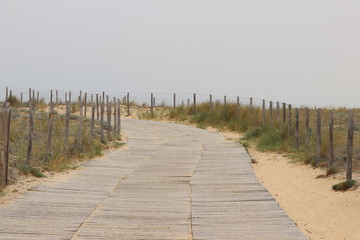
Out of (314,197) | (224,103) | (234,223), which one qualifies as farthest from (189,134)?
(234,223)

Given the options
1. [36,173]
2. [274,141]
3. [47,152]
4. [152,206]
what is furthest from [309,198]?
[274,141]

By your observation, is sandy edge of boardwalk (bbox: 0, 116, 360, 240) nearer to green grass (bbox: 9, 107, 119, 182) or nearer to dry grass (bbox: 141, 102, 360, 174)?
green grass (bbox: 9, 107, 119, 182)

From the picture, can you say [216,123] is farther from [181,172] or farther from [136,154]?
[181,172]

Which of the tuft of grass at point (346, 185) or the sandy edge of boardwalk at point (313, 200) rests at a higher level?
the tuft of grass at point (346, 185)

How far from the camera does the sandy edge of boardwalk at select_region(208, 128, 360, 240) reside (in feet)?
21.6

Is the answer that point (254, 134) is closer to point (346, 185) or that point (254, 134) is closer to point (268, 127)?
point (268, 127)

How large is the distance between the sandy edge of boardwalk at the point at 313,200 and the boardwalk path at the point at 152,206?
34 centimetres

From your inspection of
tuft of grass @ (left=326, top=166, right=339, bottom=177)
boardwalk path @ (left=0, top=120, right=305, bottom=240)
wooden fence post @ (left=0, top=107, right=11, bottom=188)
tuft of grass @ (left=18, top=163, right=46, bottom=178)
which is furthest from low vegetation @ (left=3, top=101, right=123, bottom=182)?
tuft of grass @ (left=326, top=166, right=339, bottom=177)

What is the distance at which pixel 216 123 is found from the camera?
80.5 feet

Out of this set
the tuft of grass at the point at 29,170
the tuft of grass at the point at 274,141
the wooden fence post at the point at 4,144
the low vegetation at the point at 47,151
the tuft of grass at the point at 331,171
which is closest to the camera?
the wooden fence post at the point at 4,144

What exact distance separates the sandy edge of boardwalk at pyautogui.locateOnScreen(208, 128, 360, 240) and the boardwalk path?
337 mm

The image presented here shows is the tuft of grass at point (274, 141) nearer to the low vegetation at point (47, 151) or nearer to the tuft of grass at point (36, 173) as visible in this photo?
the low vegetation at point (47, 151)

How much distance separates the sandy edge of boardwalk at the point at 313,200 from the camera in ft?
21.6

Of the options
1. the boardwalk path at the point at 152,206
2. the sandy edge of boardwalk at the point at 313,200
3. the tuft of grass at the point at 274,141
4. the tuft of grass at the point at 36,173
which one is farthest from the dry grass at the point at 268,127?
the tuft of grass at the point at 36,173
